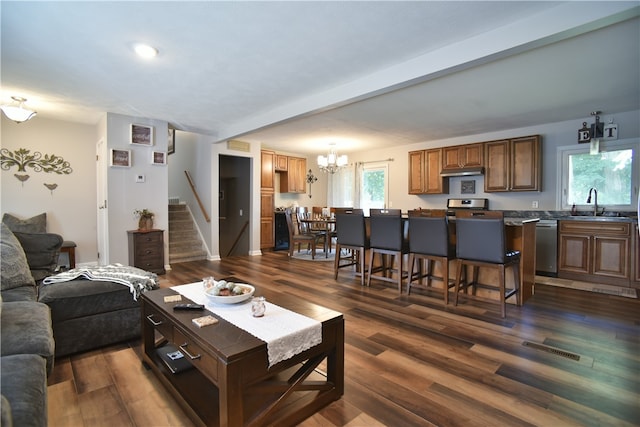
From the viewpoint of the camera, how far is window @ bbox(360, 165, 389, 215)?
25.1ft

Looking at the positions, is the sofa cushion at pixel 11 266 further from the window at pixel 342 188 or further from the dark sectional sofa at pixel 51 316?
the window at pixel 342 188

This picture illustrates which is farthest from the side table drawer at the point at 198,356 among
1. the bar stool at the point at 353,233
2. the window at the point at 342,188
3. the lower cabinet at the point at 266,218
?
the window at the point at 342,188

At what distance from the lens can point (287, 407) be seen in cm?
168

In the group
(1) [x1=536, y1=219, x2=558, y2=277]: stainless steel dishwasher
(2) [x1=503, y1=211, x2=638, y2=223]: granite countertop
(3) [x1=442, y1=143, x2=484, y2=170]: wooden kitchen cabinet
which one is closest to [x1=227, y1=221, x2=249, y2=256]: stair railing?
(3) [x1=442, y1=143, x2=484, y2=170]: wooden kitchen cabinet

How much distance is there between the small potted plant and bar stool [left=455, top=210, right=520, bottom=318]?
4540 millimetres

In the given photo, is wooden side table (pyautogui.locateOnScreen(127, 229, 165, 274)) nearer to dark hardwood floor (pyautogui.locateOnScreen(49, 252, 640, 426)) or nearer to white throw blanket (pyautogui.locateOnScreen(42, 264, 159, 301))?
white throw blanket (pyautogui.locateOnScreen(42, 264, 159, 301))

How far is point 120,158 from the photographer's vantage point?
15.7ft

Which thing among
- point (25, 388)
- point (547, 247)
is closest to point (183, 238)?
point (25, 388)

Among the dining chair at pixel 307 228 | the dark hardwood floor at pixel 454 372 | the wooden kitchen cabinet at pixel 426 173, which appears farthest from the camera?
the dining chair at pixel 307 228

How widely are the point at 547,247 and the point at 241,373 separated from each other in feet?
17.4

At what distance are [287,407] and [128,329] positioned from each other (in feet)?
5.45

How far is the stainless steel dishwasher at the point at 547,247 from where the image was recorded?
483cm

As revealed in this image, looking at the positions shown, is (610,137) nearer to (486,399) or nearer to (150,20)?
(486,399)

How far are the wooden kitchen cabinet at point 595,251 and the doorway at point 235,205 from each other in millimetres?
5748
